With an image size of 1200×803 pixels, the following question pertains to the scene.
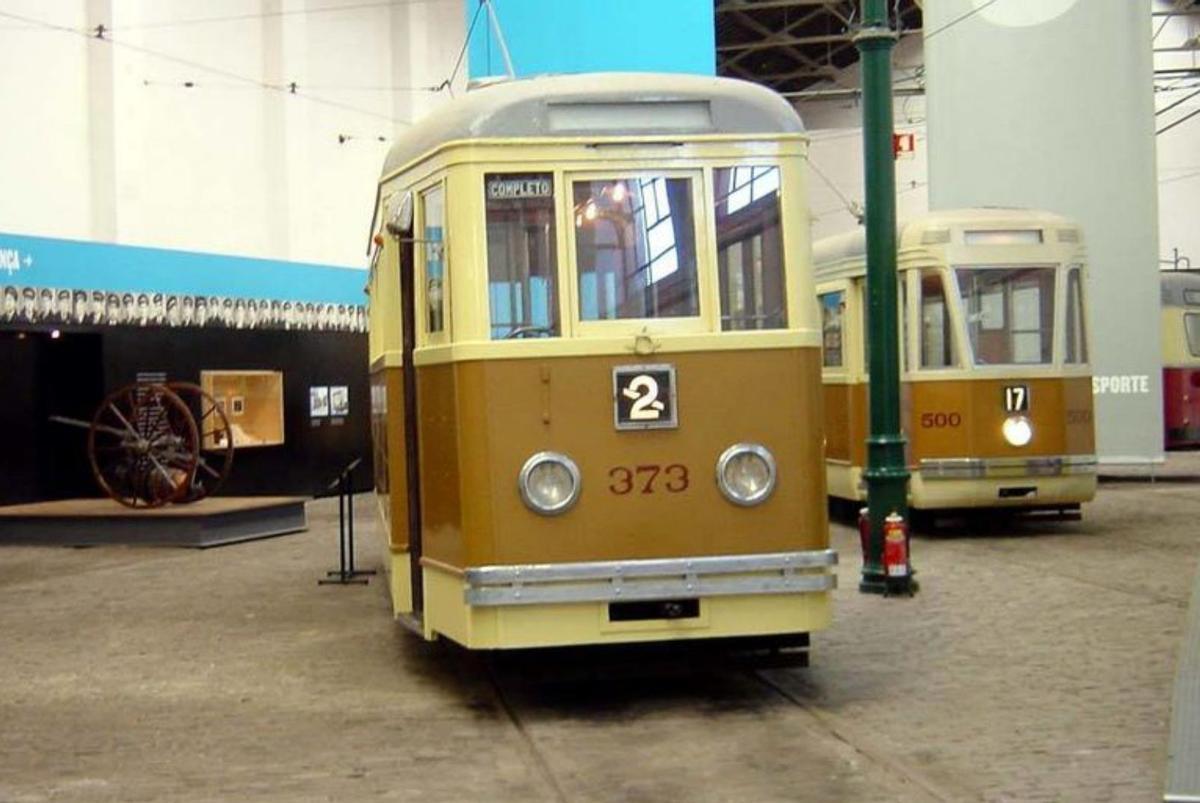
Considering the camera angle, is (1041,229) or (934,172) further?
(934,172)

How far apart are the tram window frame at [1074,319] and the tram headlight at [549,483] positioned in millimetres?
8973

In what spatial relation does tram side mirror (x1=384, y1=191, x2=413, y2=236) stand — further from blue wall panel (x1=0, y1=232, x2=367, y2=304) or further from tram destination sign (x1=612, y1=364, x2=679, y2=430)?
blue wall panel (x1=0, y1=232, x2=367, y2=304)

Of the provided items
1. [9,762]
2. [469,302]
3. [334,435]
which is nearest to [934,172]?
[334,435]

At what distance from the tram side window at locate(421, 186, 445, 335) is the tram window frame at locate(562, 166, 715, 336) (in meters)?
0.67

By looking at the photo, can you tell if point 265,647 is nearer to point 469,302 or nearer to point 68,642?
point 68,642

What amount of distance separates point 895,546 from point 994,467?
376 cm

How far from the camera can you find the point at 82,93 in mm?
20844

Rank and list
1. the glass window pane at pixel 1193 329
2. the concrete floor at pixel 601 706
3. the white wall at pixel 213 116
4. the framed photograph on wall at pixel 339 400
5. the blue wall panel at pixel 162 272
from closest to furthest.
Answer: the concrete floor at pixel 601 706 < the blue wall panel at pixel 162 272 < the white wall at pixel 213 116 < the framed photograph on wall at pixel 339 400 < the glass window pane at pixel 1193 329

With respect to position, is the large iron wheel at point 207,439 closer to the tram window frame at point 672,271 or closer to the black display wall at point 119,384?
the black display wall at point 119,384

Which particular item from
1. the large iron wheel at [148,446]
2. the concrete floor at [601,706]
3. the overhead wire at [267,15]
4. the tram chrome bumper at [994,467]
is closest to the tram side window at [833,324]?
the tram chrome bumper at [994,467]

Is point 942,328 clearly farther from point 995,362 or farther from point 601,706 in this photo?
point 601,706

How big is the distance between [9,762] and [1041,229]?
36.5 feet

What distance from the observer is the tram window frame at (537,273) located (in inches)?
308

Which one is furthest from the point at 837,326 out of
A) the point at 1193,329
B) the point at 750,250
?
the point at 1193,329
